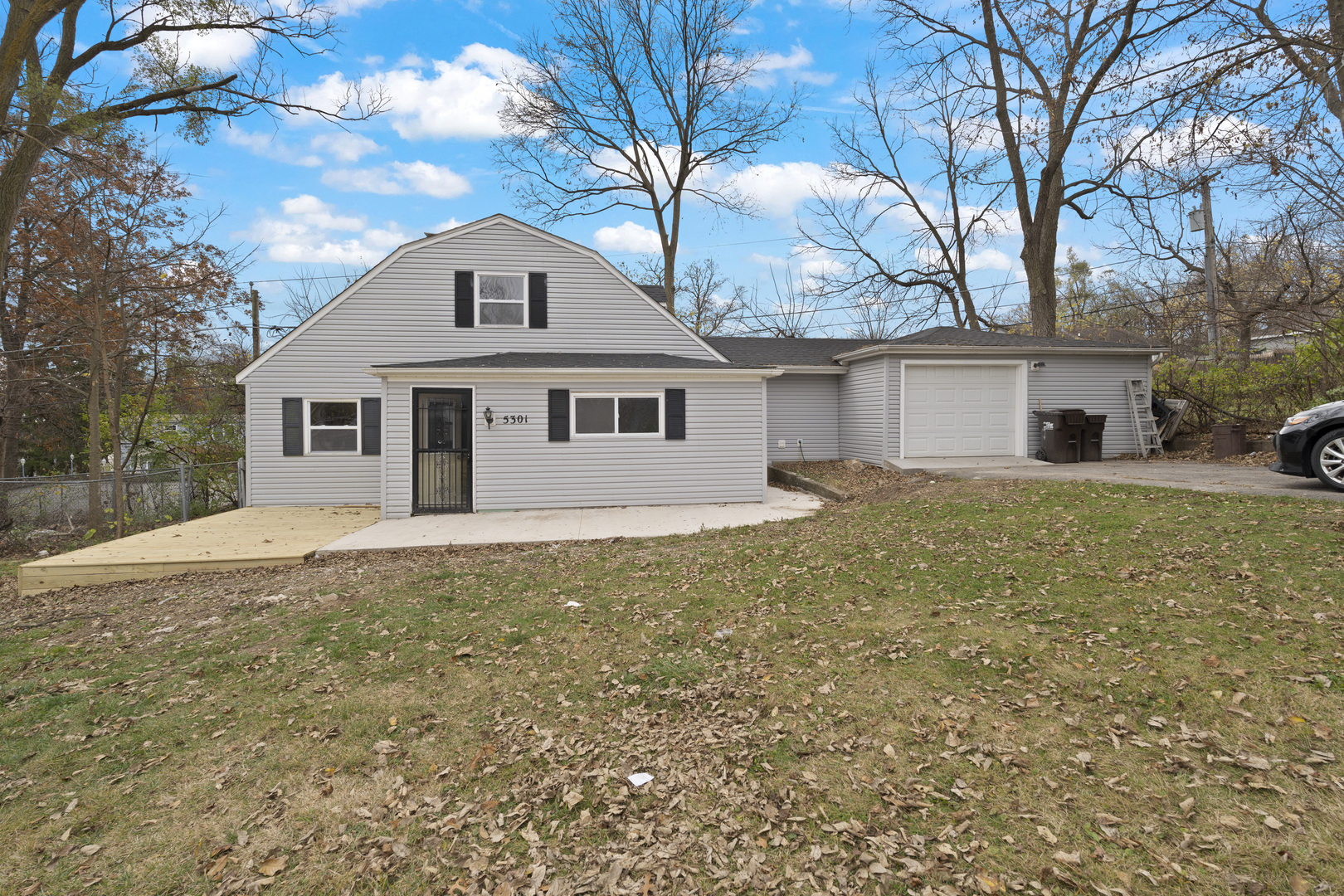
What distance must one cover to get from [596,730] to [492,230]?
11875 millimetres

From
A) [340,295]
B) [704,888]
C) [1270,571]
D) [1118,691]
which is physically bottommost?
[704,888]

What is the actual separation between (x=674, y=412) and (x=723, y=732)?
8.69 meters

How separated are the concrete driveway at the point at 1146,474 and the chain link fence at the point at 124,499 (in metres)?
15.4

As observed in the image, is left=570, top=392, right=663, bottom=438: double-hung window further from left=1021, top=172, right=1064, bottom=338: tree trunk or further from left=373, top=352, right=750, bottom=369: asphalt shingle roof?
left=1021, top=172, right=1064, bottom=338: tree trunk

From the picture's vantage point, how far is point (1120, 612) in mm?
4902

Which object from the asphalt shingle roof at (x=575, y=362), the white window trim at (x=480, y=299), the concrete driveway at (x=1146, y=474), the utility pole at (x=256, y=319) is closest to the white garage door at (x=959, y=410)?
the concrete driveway at (x=1146, y=474)

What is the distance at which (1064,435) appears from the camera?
14102 mm

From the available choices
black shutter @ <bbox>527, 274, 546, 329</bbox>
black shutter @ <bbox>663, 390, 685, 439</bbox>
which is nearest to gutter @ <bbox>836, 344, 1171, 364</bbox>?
black shutter @ <bbox>663, 390, 685, 439</bbox>

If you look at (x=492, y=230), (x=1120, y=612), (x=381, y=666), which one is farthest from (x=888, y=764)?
(x=492, y=230)

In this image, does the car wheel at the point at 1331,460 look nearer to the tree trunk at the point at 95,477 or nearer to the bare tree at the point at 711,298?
the tree trunk at the point at 95,477

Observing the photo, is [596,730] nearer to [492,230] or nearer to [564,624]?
[564,624]

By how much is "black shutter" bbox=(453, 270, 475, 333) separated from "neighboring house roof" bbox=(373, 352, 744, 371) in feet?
2.64

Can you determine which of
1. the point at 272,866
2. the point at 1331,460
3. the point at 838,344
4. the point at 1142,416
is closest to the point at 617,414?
the point at 838,344

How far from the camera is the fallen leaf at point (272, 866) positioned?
2.76 m
